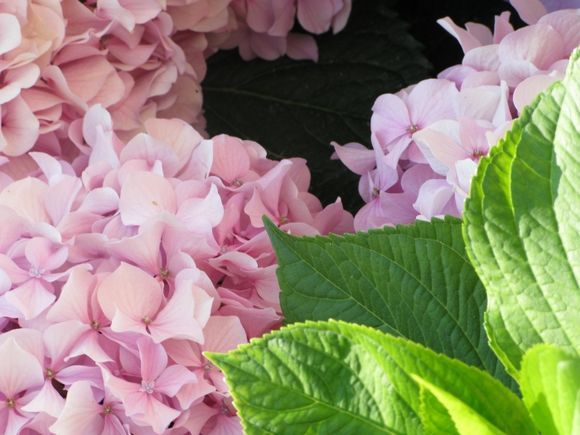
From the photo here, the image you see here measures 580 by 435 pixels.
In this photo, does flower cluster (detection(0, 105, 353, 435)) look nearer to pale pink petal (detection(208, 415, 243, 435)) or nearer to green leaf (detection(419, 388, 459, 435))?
pale pink petal (detection(208, 415, 243, 435))

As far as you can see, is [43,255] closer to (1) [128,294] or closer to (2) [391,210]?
(1) [128,294]

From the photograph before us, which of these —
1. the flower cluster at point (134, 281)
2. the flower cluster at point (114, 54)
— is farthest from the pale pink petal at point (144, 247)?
the flower cluster at point (114, 54)

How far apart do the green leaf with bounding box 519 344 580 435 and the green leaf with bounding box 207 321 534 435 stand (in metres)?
0.02

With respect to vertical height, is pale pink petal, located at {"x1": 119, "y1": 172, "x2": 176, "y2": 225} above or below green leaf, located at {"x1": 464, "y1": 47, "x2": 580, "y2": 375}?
below

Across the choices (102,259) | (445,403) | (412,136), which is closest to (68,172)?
(102,259)

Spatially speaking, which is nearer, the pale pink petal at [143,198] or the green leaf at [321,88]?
the pale pink petal at [143,198]

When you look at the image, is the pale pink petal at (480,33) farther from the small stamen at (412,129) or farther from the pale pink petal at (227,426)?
the pale pink petal at (227,426)

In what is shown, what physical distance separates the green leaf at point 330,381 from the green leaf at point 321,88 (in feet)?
1.04

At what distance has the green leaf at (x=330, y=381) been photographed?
0.36 m

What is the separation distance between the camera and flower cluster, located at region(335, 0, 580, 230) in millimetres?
486

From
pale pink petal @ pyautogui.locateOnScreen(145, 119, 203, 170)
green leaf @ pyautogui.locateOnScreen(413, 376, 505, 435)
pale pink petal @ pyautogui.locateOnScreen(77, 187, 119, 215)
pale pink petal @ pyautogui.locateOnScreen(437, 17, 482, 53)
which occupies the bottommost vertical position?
pale pink petal @ pyautogui.locateOnScreen(77, 187, 119, 215)

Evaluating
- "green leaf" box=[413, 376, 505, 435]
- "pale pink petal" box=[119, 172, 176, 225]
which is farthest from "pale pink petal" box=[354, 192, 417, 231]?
"green leaf" box=[413, 376, 505, 435]

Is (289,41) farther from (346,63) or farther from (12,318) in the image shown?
(12,318)

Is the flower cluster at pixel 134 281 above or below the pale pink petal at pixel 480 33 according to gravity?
below
